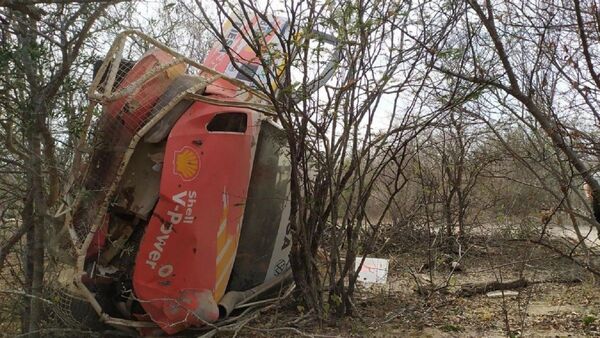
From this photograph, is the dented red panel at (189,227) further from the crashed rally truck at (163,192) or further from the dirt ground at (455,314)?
the dirt ground at (455,314)

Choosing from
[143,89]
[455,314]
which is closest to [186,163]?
[143,89]

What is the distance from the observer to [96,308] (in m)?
4.70

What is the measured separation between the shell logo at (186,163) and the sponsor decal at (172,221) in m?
0.14

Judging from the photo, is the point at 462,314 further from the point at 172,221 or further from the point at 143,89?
the point at 143,89

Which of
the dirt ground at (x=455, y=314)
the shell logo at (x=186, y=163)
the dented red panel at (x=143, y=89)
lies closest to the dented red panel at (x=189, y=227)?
the shell logo at (x=186, y=163)

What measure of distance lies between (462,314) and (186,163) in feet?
9.43

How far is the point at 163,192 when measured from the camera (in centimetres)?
473

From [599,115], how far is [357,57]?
1.85m

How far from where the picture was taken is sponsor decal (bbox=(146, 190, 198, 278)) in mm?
4754

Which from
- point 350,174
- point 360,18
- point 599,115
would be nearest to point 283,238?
point 350,174

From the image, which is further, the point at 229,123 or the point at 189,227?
the point at 229,123

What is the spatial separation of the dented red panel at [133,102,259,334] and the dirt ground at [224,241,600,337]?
478 mm

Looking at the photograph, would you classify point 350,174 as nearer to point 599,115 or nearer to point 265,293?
point 265,293

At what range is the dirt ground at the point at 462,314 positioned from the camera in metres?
4.85
